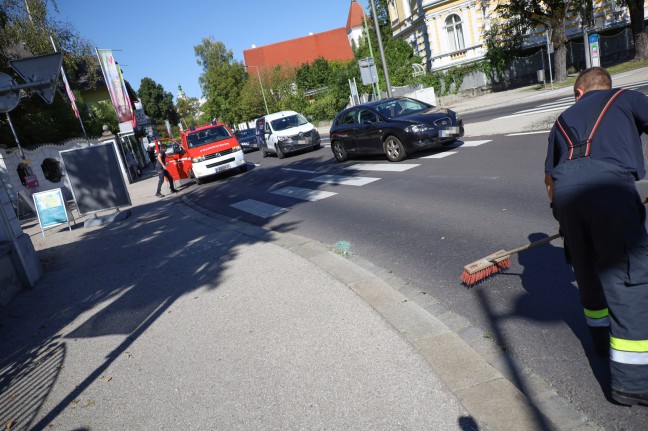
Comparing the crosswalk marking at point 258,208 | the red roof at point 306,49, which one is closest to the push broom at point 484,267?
the crosswalk marking at point 258,208

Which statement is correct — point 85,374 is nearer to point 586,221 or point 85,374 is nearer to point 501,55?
point 586,221

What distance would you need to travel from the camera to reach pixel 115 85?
27.7 m

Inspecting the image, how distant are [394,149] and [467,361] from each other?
10.2 meters

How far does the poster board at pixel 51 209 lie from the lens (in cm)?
1231

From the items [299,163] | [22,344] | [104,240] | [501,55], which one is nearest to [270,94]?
[501,55]

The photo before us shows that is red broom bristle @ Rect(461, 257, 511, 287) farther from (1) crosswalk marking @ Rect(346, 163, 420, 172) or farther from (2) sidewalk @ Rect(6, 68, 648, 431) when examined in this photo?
(1) crosswalk marking @ Rect(346, 163, 420, 172)

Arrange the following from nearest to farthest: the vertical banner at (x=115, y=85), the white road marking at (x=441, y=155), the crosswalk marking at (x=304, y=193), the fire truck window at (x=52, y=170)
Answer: the crosswalk marking at (x=304, y=193) → the white road marking at (x=441, y=155) → the fire truck window at (x=52, y=170) → the vertical banner at (x=115, y=85)

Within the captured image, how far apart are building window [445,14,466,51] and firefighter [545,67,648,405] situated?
126 feet

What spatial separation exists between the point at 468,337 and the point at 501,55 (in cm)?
3538

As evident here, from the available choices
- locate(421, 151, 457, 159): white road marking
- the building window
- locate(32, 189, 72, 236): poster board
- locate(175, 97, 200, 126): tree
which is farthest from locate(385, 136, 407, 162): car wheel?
locate(175, 97, 200, 126): tree

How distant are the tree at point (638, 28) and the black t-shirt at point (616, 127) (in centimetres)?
3225

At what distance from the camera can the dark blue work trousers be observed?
8.67 ft

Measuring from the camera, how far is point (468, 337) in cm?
388

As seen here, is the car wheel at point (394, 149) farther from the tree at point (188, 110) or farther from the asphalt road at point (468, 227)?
the tree at point (188, 110)
